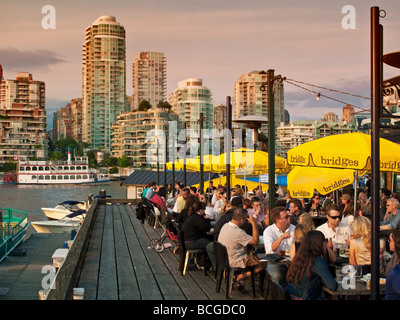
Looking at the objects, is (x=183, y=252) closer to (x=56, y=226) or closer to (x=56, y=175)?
(x=56, y=226)

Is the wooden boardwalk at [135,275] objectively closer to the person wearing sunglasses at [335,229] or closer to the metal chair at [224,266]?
the metal chair at [224,266]

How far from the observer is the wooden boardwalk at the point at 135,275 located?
8.05 meters

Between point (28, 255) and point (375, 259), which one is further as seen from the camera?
point (28, 255)

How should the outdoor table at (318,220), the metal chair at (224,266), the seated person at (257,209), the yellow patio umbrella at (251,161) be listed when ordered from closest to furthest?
the metal chair at (224,266) → the seated person at (257,209) → the outdoor table at (318,220) → the yellow patio umbrella at (251,161)

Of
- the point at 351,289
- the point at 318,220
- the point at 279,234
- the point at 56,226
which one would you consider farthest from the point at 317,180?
the point at 56,226

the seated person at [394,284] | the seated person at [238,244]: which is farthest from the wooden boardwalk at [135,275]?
the seated person at [394,284]

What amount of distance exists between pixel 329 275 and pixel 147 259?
593 cm

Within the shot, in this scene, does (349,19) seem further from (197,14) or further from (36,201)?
(36,201)

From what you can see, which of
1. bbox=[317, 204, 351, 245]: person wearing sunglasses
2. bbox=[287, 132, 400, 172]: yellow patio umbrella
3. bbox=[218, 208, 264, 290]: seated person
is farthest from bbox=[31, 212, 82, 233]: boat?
bbox=[218, 208, 264, 290]: seated person

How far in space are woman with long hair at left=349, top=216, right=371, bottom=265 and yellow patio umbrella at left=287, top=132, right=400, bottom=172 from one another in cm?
233

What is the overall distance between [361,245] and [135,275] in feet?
13.2

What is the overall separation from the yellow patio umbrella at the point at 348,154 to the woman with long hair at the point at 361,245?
2.33 m

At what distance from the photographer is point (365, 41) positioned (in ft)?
33.0
